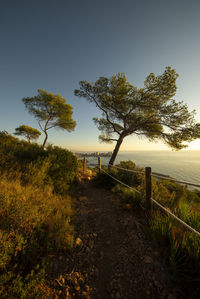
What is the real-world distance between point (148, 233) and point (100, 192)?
3242 mm

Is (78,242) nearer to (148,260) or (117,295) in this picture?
(117,295)

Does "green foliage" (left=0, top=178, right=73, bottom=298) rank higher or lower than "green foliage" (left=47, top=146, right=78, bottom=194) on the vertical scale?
lower

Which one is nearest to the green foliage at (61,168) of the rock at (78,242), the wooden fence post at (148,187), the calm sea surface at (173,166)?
the rock at (78,242)

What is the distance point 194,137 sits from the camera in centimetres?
815

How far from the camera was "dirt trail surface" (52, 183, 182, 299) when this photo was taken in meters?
1.65

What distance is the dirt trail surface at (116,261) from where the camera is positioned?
65.1 inches

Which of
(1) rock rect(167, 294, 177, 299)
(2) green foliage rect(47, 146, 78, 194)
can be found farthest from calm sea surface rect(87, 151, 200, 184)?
(1) rock rect(167, 294, 177, 299)

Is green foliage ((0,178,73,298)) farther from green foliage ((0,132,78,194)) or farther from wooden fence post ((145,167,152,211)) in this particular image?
wooden fence post ((145,167,152,211))

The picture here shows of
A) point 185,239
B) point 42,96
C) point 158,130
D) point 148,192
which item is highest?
point 42,96

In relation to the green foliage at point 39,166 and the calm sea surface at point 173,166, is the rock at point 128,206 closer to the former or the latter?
the green foliage at point 39,166

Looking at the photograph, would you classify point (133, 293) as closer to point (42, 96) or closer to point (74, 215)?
point (74, 215)

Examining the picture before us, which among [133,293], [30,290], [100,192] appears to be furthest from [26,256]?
[100,192]

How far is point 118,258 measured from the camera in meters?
2.19

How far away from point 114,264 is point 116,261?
0.07m
